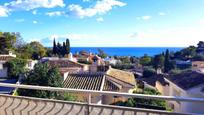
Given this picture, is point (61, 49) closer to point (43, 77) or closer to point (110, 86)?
point (110, 86)

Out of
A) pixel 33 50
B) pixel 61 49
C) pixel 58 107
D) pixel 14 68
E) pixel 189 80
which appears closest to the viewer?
pixel 58 107

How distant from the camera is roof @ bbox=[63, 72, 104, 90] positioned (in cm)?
1600

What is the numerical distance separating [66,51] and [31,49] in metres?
→ 7.94

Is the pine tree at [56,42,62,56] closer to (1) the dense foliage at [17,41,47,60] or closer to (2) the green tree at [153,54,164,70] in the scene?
(1) the dense foliage at [17,41,47,60]

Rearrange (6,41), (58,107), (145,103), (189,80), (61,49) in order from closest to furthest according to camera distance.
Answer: (58,107) < (145,103) < (189,80) < (6,41) < (61,49)

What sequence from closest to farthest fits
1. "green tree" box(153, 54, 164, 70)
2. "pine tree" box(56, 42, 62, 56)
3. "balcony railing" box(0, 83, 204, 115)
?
"balcony railing" box(0, 83, 204, 115), "green tree" box(153, 54, 164, 70), "pine tree" box(56, 42, 62, 56)

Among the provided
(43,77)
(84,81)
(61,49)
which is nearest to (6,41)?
(61,49)

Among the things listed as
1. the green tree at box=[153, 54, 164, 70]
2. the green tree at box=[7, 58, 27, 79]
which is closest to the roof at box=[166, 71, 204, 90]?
the green tree at box=[7, 58, 27, 79]

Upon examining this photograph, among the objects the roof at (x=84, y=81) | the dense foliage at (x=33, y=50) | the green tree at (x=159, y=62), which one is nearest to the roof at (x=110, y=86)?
the roof at (x=84, y=81)

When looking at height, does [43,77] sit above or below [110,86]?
above

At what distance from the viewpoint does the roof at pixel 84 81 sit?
16000 mm

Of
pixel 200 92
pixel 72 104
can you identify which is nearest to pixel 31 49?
pixel 200 92

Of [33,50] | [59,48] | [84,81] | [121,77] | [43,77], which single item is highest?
[59,48]

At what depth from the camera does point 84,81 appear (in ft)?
54.1
